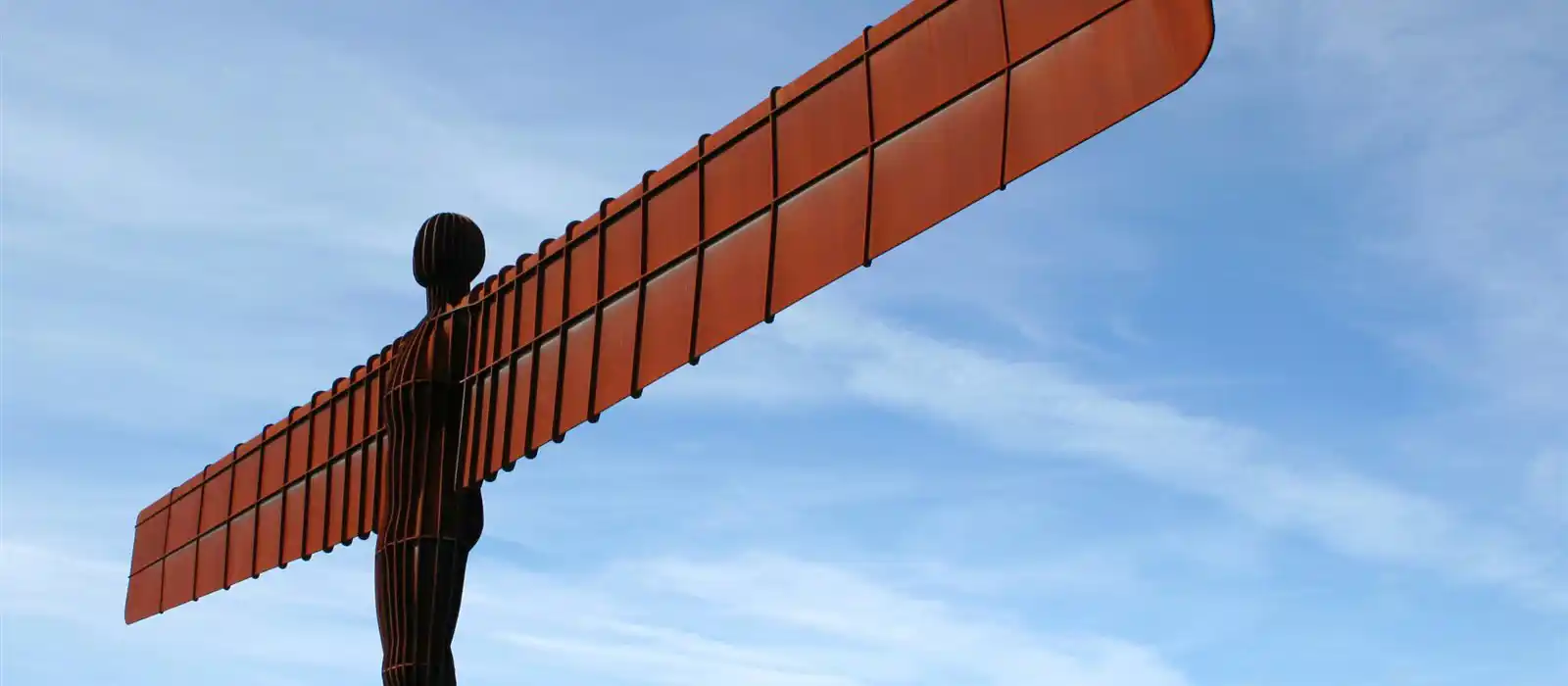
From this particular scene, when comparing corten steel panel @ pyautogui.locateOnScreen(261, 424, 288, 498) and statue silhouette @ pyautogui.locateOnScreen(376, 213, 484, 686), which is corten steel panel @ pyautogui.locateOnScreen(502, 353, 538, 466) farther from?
corten steel panel @ pyautogui.locateOnScreen(261, 424, 288, 498)

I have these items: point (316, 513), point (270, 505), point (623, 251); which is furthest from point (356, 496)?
point (623, 251)

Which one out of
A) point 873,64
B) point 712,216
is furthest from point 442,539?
point 873,64

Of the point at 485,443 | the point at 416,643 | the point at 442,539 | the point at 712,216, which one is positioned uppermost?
the point at 712,216

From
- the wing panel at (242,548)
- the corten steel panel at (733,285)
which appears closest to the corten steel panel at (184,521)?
the wing panel at (242,548)

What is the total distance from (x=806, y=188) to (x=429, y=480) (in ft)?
12.8

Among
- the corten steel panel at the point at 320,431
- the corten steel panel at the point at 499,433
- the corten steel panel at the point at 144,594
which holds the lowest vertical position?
the corten steel panel at the point at 144,594

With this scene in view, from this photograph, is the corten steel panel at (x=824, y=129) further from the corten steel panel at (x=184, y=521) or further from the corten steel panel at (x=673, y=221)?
the corten steel panel at (x=184, y=521)

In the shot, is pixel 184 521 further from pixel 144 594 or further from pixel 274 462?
pixel 274 462

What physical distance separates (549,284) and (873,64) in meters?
3.27

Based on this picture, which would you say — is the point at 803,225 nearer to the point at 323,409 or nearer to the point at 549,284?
the point at 549,284

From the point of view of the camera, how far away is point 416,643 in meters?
10.8

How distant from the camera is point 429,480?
11.2m

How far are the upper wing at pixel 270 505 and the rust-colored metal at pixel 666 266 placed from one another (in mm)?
27

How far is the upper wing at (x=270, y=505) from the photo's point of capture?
1228 cm
